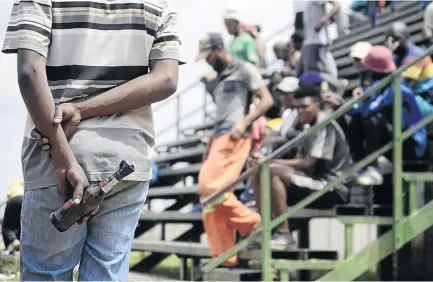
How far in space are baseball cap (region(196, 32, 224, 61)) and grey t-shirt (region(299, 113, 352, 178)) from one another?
3.85 feet

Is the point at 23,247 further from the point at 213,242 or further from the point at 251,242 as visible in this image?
the point at 213,242

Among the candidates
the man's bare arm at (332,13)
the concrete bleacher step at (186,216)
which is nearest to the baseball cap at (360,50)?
the man's bare arm at (332,13)

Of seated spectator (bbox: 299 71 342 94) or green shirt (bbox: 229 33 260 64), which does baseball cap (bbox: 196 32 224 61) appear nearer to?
seated spectator (bbox: 299 71 342 94)

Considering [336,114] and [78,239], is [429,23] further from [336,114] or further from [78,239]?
[78,239]

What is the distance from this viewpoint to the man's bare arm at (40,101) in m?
1.98

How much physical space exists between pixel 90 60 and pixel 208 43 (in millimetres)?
4980

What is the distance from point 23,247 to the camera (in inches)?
82.5

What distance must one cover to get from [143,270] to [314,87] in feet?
9.92

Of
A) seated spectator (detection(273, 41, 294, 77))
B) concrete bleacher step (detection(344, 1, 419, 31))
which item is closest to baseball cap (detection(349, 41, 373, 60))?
seated spectator (detection(273, 41, 294, 77))

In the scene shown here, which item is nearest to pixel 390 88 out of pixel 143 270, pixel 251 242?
pixel 251 242

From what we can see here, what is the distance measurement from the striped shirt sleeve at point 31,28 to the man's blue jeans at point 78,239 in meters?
0.34

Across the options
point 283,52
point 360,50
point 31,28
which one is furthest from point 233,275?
point 31,28

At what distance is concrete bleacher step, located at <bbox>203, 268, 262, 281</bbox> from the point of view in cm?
634

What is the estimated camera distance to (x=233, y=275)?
6.37 meters
